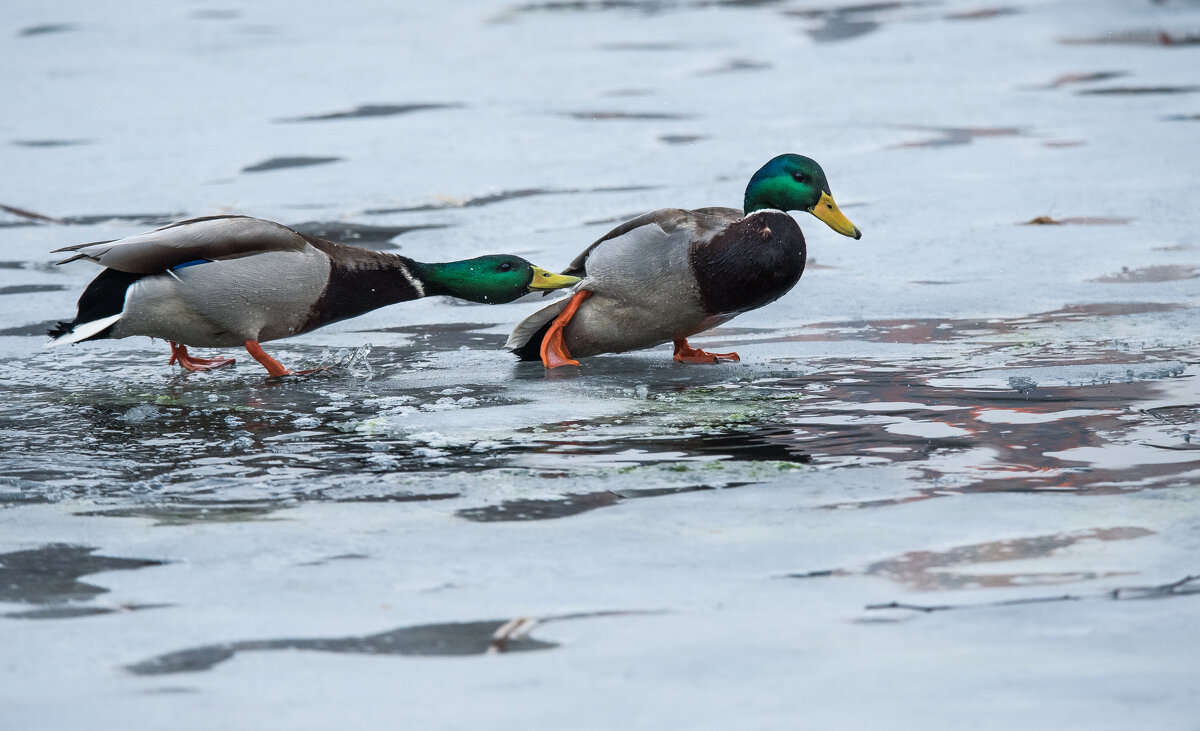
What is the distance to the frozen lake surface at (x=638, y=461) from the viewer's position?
7.84ft

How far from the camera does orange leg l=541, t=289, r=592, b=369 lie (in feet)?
16.8

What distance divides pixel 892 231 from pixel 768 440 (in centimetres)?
337

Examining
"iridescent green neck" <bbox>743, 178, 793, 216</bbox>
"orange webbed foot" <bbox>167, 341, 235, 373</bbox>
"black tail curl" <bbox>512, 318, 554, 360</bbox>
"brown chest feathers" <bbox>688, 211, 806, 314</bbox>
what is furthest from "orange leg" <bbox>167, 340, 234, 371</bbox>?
"iridescent green neck" <bbox>743, 178, 793, 216</bbox>

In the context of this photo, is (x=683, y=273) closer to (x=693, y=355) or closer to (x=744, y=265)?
(x=744, y=265)

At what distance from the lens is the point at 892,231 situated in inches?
276

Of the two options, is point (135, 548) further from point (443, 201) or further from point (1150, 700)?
point (443, 201)

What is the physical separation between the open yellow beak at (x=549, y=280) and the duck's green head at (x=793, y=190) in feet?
2.21

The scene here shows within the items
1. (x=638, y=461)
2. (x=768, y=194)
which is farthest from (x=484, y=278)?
(x=638, y=461)

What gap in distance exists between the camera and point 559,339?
17.0 ft

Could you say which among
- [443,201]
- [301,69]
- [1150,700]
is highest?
[301,69]

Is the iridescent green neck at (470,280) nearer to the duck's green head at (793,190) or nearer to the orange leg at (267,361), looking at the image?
the orange leg at (267,361)

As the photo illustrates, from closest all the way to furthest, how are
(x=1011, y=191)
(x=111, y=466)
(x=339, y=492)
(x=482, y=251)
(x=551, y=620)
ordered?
(x=551, y=620)
(x=339, y=492)
(x=111, y=466)
(x=482, y=251)
(x=1011, y=191)

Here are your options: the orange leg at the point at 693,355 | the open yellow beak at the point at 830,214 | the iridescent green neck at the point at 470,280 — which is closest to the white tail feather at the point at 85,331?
the iridescent green neck at the point at 470,280

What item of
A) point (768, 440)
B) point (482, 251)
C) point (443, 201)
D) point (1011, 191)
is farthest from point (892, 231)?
point (768, 440)
